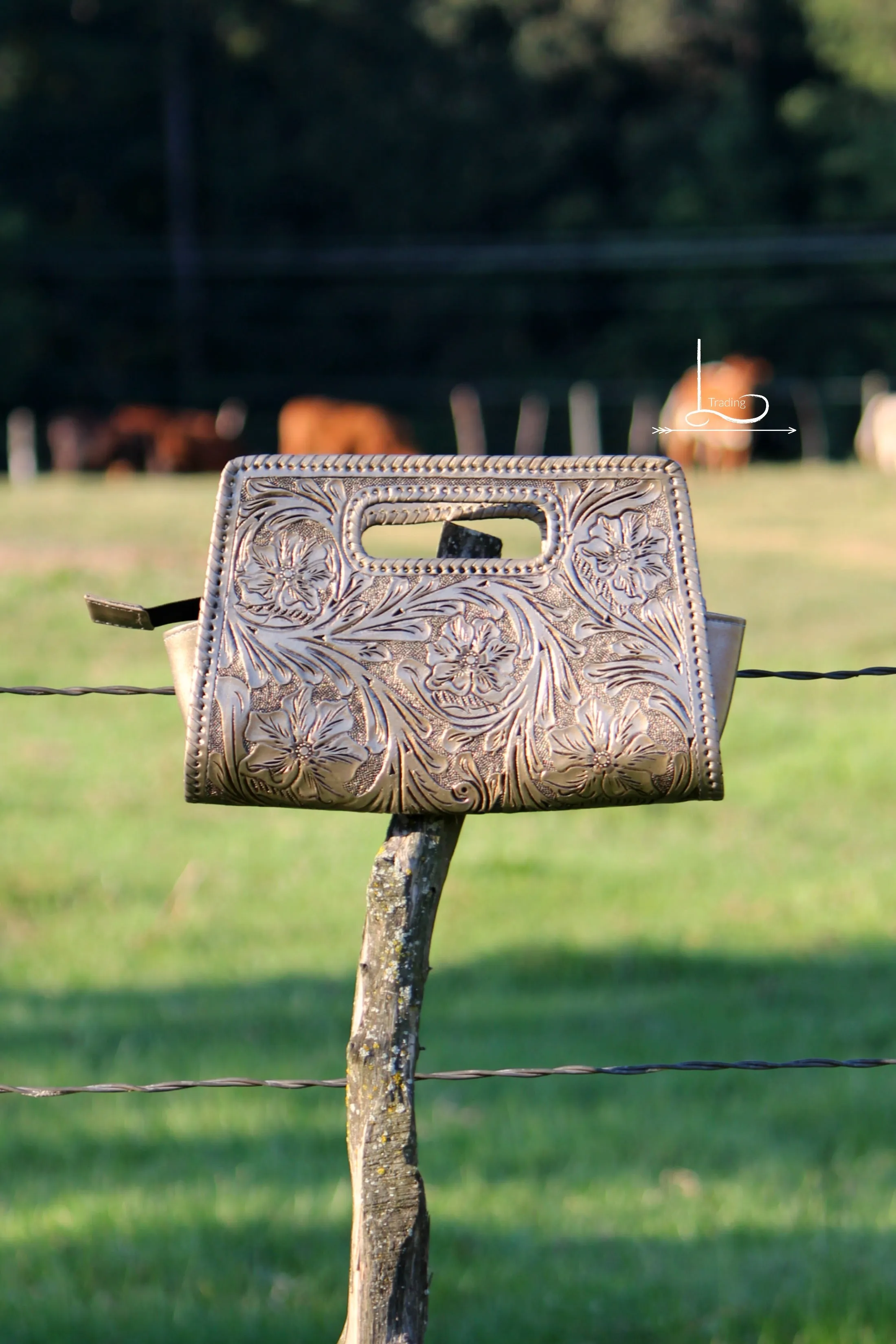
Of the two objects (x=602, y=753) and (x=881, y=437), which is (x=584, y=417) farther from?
(x=602, y=753)

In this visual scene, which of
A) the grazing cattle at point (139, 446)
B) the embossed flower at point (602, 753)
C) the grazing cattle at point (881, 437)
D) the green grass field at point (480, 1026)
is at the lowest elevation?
the green grass field at point (480, 1026)

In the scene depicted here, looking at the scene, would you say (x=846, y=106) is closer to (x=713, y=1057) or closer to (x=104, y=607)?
(x=713, y=1057)

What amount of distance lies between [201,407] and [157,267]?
3423 mm

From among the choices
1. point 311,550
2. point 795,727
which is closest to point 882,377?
point 795,727

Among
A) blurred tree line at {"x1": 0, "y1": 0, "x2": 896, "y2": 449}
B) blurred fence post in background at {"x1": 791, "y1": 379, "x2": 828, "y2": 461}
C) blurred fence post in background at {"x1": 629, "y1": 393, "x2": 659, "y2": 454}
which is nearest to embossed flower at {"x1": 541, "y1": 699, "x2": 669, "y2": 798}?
blurred fence post in background at {"x1": 629, "y1": 393, "x2": 659, "y2": 454}

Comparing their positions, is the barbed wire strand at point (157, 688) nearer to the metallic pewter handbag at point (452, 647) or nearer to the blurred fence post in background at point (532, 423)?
the metallic pewter handbag at point (452, 647)

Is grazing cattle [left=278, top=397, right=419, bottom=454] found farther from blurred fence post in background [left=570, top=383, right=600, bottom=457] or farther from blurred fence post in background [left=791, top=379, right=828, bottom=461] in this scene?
blurred fence post in background [left=791, top=379, right=828, bottom=461]

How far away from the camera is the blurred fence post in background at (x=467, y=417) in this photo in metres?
33.6

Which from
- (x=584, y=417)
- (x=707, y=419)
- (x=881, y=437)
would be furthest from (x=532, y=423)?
(x=707, y=419)

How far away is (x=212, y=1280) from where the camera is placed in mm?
3215

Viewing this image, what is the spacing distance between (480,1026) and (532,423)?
2858 centimetres

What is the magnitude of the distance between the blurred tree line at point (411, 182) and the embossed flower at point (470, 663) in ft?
105

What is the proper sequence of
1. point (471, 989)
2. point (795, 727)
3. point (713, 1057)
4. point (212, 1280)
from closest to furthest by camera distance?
point (212, 1280), point (713, 1057), point (471, 989), point (795, 727)

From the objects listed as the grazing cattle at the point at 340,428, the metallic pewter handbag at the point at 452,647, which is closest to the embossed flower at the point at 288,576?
the metallic pewter handbag at the point at 452,647
